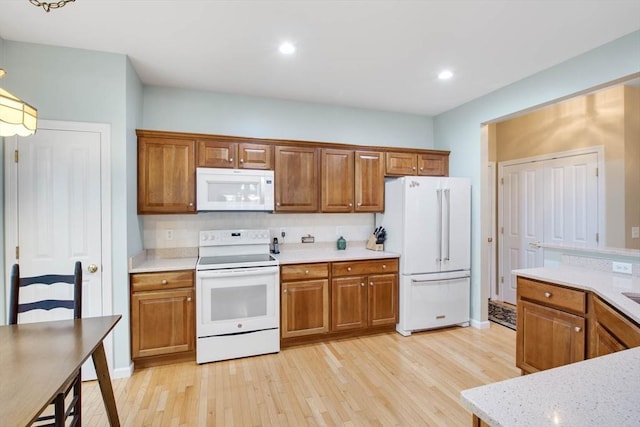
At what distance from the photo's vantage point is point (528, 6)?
194 cm

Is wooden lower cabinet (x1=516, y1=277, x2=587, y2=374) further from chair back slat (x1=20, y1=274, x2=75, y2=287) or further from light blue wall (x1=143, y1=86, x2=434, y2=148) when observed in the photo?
chair back slat (x1=20, y1=274, x2=75, y2=287)

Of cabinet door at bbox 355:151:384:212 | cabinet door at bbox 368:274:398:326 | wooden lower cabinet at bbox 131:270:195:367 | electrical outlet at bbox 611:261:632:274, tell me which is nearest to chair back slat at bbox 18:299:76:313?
wooden lower cabinet at bbox 131:270:195:367

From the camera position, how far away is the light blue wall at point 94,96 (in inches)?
92.4

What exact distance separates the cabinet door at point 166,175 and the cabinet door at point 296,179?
861mm

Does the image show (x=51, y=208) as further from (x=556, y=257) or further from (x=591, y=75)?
(x=591, y=75)

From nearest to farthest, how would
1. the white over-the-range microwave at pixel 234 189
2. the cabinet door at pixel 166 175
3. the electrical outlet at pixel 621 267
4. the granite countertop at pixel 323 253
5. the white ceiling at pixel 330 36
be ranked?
the white ceiling at pixel 330 36 < the electrical outlet at pixel 621 267 < the cabinet door at pixel 166 175 < the white over-the-range microwave at pixel 234 189 < the granite countertop at pixel 323 253

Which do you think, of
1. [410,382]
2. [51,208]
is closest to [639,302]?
[410,382]

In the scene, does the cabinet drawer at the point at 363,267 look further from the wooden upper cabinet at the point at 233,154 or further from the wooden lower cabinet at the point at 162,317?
the wooden lower cabinet at the point at 162,317

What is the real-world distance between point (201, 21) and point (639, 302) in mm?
3264

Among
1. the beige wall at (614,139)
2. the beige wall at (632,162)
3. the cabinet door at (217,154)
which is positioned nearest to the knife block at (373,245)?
the cabinet door at (217,154)

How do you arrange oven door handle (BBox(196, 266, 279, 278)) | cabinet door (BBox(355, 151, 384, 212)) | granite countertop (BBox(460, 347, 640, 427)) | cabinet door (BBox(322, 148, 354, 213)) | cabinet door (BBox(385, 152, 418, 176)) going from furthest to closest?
cabinet door (BBox(385, 152, 418, 176)), cabinet door (BBox(355, 151, 384, 212)), cabinet door (BBox(322, 148, 354, 213)), oven door handle (BBox(196, 266, 279, 278)), granite countertop (BBox(460, 347, 640, 427))

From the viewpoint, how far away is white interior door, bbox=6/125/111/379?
7.68 ft

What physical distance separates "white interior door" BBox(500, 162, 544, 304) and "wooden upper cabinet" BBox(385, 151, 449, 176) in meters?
1.27

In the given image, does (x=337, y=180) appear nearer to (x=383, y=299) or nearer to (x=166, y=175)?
(x=383, y=299)
